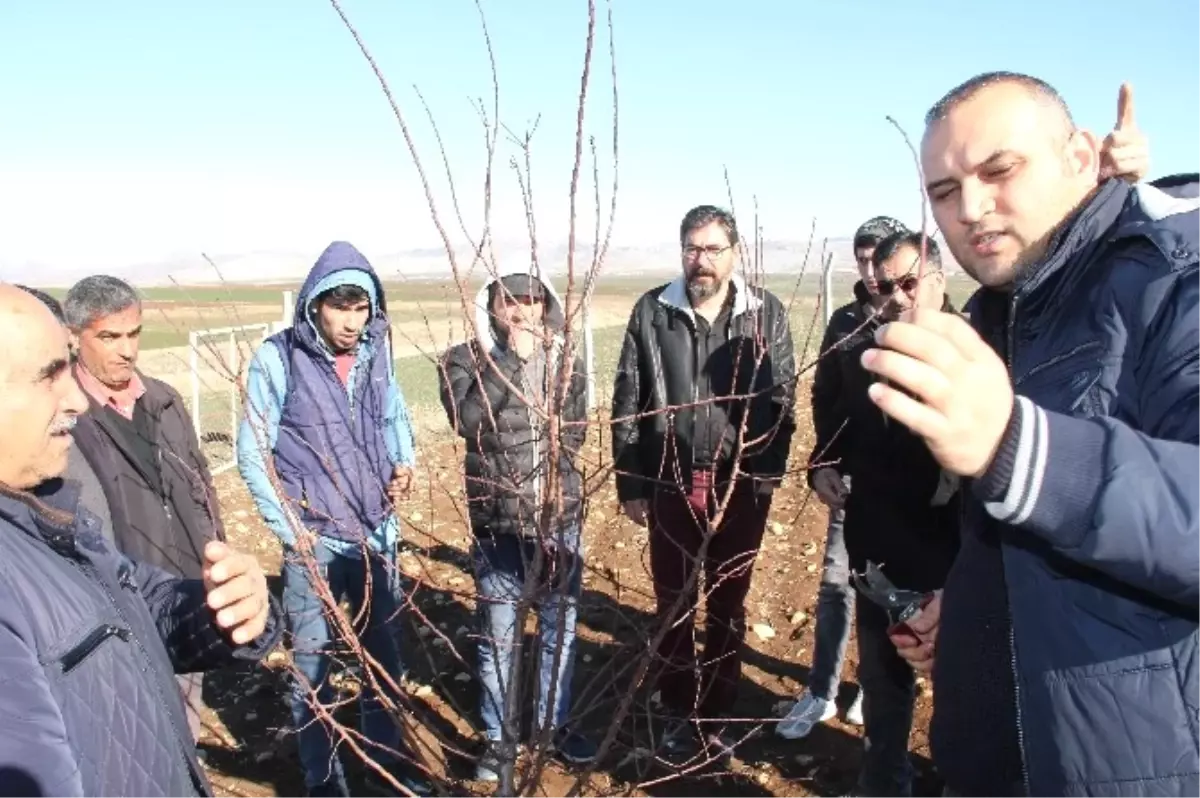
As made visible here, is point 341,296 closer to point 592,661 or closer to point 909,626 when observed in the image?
point 909,626

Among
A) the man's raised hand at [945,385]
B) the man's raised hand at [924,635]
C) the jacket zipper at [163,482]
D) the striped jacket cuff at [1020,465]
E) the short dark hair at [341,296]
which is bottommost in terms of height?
the man's raised hand at [924,635]

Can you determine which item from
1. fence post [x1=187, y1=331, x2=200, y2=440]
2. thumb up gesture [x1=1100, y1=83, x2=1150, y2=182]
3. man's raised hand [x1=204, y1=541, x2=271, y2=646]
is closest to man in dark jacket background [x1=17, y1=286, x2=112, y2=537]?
fence post [x1=187, y1=331, x2=200, y2=440]

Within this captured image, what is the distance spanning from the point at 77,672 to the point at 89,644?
0.20 feet

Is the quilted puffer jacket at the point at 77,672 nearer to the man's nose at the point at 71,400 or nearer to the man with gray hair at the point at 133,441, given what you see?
the man's nose at the point at 71,400

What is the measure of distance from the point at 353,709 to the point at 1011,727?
357 centimetres

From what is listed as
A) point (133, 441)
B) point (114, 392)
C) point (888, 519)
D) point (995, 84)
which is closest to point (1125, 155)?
point (995, 84)

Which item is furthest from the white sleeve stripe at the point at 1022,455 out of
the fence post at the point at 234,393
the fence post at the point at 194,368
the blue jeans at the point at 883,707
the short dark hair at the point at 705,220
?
the short dark hair at the point at 705,220

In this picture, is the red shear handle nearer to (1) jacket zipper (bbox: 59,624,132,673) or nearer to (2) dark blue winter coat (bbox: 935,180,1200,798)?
(2) dark blue winter coat (bbox: 935,180,1200,798)

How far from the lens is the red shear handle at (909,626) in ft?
6.32

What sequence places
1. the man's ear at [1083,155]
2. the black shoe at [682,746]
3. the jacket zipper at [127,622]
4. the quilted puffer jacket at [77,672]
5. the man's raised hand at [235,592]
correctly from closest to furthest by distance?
the quilted puffer jacket at [77,672]
the man's ear at [1083,155]
the jacket zipper at [127,622]
the man's raised hand at [235,592]
the black shoe at [682,746]

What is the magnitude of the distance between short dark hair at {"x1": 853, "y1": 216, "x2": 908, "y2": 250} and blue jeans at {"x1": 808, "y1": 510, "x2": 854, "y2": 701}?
123 cm

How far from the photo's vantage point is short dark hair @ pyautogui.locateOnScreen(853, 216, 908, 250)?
369 cm

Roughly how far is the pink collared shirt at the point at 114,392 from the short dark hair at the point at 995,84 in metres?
2.72

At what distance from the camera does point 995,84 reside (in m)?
1.41
